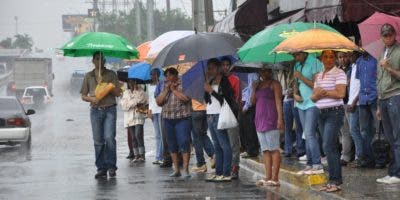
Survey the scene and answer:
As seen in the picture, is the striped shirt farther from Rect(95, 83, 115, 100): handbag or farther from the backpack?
Rect(95, 83, 115, 100): handbag

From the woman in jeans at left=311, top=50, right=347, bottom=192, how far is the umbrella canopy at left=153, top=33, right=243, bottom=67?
1.88m

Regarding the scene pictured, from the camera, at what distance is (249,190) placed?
1161 centimetres

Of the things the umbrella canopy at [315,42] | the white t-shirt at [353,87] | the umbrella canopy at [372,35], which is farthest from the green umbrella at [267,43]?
the white t-shirt at [353,87]

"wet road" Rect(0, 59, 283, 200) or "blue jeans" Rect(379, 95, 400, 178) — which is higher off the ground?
"blue jeans" Rect(379, 95, 400, 178)

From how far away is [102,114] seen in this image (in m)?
13.5

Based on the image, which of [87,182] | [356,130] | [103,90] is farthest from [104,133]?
[356,130]

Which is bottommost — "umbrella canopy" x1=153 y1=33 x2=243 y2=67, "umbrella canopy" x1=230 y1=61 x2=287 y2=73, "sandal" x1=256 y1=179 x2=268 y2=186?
"sandal" x1=256 y1=179 x2=268 y2=186

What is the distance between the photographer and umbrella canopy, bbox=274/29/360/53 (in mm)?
9914

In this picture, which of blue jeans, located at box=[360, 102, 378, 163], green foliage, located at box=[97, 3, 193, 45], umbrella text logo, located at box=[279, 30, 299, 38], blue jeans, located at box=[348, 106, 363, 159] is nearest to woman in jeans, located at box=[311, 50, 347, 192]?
umbrella text logo, located at box=[279, 30, 299, 38]

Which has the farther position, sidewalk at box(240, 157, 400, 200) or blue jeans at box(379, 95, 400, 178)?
blue jeans at box(379, 95, 400, 178)

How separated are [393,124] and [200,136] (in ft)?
12.8

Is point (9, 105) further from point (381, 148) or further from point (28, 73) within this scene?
point (28, 73)

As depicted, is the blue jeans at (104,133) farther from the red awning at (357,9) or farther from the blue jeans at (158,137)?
the red awning at (357,9)

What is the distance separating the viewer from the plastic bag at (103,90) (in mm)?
13297
